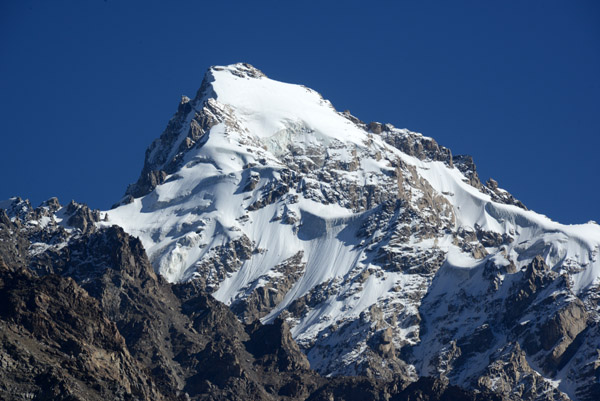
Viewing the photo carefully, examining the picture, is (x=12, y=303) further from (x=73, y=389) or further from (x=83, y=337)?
(x=73, y=389)

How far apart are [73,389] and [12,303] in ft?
92.4

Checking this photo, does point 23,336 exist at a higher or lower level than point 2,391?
higher

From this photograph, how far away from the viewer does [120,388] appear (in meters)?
185

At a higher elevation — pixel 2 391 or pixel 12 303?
pixel 12 303

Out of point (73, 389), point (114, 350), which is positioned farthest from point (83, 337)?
point (73, 389)

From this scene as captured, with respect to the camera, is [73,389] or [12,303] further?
[12,303]

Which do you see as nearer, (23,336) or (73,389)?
(73,389)

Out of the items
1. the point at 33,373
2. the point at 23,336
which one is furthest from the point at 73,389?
the point at 23,336

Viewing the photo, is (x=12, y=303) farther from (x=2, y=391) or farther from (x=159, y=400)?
(x=2, y=391)

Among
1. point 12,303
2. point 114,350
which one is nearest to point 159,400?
point 114,350

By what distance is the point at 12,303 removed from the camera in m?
200

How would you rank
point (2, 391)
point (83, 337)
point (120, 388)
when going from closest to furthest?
point (2, 391) < point (120, 388) < point (83, 337)

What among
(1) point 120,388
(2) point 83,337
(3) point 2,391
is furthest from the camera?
(2) point 83,337

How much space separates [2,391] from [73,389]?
1065cm
